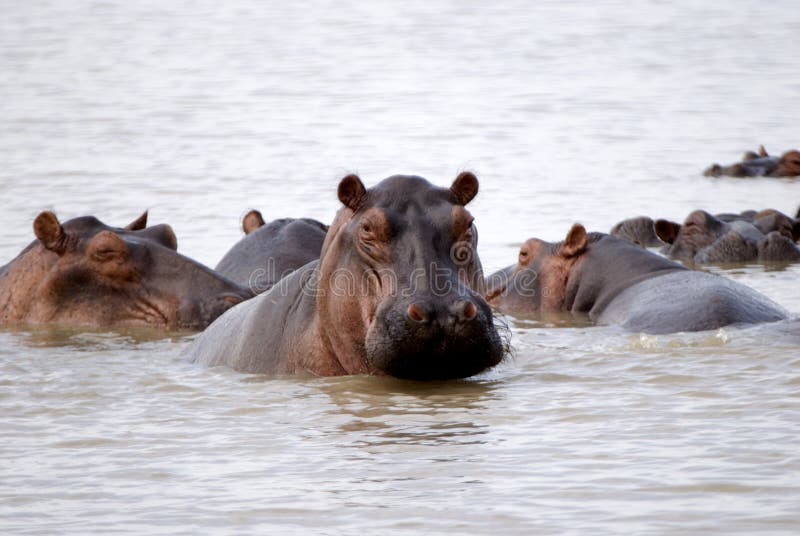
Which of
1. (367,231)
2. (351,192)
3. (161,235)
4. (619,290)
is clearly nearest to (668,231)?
(619,290)

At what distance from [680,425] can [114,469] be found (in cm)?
227

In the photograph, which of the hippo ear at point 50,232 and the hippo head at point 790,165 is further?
the hippo head at point 790,165

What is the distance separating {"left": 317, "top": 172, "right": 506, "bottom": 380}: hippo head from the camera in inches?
255

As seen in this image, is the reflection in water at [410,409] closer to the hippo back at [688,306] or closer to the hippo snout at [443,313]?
the hippo snout at [443,313]

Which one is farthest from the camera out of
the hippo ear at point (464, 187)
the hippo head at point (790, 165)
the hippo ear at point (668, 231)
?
the hippo head at point (790, 165)

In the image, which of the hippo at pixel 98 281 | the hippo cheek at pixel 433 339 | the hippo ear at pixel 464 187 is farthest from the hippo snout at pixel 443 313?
the hippo at pixel 98 281

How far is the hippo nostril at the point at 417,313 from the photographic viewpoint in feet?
20.9

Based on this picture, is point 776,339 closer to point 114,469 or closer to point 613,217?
point 114,469

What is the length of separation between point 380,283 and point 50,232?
3.81m

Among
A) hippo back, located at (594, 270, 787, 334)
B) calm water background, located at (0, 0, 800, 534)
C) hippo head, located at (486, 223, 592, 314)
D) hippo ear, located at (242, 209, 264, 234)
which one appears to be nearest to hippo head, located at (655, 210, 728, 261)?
calm water background, located at (0, 0, 800, 534)

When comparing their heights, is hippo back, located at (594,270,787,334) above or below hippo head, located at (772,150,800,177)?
below

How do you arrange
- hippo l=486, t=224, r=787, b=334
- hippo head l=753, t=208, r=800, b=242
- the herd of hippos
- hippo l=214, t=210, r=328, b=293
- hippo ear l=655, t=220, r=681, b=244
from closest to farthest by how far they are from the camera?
the herd of hippos → hippo l=486, t=224, r=787, b=334 → hippo l=214, t=210, r=328, b=293 → hippo ear l=655, t=220, r=681, b=244 → hippo head l=753, t=208, r=800, b=242

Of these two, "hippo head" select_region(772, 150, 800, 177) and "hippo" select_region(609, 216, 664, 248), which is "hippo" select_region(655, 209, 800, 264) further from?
"hippo head" select_region(772, 150, 800, 177)

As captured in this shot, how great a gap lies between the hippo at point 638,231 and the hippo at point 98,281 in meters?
4.87
